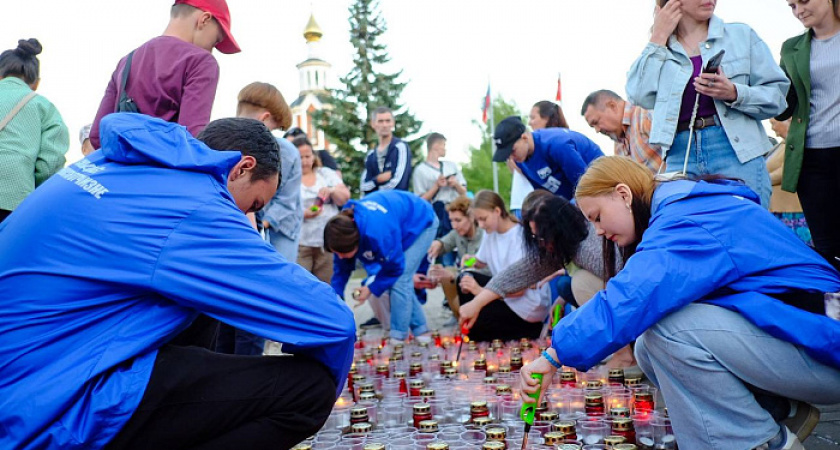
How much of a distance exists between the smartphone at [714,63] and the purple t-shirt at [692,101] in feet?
0.40

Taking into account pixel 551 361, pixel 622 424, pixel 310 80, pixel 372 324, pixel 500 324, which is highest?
pixel 310 80

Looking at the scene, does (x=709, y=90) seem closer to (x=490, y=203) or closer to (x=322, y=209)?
(x=490, y=203)

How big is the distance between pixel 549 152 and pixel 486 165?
32842mm

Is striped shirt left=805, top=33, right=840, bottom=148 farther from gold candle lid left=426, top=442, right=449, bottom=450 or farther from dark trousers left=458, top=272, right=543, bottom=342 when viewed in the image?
dark trousers left=458, top=272, right=543, bottom=342

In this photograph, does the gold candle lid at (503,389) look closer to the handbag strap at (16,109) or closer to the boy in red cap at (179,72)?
the boy in red cap at (179,72)

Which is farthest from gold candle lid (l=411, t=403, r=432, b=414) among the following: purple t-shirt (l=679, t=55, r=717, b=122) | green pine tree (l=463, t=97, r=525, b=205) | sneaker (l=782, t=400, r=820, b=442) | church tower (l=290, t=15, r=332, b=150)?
church tower (l=290, t=15, r=332, b=150)

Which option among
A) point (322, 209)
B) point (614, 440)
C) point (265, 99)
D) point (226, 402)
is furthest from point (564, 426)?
point (322, 209)

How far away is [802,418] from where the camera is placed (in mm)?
2604

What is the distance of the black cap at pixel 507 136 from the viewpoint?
5.95m

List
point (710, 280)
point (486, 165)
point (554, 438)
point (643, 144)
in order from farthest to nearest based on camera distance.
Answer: point (486, 165), point (643, 144), point (554, 438), point (710, 280)

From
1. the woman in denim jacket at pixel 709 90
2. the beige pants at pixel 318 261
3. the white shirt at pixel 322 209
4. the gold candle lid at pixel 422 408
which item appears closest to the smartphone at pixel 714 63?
the woman in denim jacket at pixel 709 90

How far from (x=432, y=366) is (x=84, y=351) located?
3.01m

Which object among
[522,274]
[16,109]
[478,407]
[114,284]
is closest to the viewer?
[114,284]

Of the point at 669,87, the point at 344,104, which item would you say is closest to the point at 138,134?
the point at 669,87
